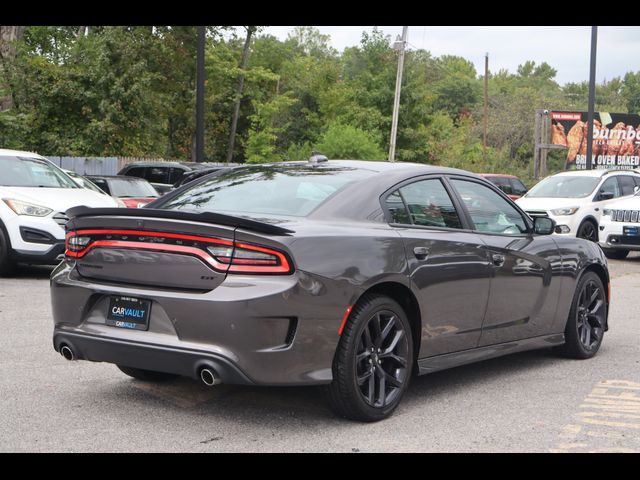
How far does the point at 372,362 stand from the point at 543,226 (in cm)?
248

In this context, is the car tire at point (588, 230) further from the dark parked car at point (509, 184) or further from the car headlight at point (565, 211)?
the dark parked car at point (509, 184)

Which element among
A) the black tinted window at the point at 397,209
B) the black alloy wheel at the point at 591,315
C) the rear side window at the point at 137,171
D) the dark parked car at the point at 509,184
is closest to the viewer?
the black tinted window at the point at 397,209

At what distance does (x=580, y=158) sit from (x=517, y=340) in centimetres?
5207

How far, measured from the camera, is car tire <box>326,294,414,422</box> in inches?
209

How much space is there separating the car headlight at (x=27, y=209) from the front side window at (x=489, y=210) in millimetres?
7180

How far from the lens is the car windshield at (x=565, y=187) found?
2031 cm

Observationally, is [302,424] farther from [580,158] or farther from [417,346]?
[580,158]

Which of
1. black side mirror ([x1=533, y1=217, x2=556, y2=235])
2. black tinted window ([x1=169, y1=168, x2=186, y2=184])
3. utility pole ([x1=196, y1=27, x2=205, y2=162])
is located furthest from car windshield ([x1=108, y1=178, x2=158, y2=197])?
black side mirror ([x1=533, y1=217, x2=556, y2=235])

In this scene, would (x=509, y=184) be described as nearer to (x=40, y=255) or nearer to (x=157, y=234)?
(x=40, y=255)

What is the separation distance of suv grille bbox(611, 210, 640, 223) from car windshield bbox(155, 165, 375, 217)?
43.4ft

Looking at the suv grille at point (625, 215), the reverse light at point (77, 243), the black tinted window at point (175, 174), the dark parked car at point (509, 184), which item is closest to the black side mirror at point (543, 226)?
the reverse light at point (77, 243)

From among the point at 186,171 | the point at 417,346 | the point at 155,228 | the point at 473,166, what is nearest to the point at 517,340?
the point at 417,346

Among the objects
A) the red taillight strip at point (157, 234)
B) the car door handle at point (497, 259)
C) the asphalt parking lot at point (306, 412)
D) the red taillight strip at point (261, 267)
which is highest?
the red taillight strip at point (157, 234)
